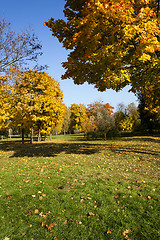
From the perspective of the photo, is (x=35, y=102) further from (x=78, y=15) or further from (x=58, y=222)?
(x=58, y=222)

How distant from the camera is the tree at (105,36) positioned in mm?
5531

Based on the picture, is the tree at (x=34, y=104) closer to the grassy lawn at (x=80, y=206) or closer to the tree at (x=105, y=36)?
the tree at (x=105, y=36)

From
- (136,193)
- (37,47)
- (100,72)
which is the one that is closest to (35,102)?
(37,47)

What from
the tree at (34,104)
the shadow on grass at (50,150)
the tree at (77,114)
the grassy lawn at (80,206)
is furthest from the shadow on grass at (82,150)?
the tree at (77,114)

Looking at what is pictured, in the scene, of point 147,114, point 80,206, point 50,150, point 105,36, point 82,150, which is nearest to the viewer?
point 80,206

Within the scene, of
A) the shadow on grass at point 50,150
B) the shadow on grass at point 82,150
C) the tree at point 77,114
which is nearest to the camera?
the shadow on grass at point 82,150

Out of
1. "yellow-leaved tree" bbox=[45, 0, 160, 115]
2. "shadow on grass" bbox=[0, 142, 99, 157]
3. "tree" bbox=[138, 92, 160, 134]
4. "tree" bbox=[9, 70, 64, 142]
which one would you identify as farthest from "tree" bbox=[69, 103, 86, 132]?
"yellow-leaved tree" bbox=[45, 0, 160, 115]

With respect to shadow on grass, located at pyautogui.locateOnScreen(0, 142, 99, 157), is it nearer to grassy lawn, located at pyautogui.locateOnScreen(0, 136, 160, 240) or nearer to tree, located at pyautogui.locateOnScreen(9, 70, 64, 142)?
tree, located at pyautogui.locateOnScreen(9, 70, 64, 142)

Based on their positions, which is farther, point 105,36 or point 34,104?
point 34,104

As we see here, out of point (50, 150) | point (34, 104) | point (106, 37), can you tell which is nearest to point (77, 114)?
point (34, 104)

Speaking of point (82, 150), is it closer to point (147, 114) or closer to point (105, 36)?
point (105, 36)

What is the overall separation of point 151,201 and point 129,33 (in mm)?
5989

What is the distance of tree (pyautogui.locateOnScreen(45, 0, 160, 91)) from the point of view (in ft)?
18.1

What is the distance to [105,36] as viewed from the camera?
6.67m
